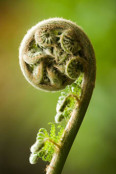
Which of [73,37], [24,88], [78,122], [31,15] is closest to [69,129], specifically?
[78,122]

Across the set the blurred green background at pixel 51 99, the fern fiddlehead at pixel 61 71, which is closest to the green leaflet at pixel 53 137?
the fern fiddlehead at pixel 61 71

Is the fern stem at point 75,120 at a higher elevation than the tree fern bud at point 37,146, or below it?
higher

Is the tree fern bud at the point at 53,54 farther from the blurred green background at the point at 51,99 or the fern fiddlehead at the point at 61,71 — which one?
the blurred green background at the point at 51,99

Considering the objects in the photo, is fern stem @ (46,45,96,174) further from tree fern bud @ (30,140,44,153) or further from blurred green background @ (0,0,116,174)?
blurred green background @ (0,0,116,174)

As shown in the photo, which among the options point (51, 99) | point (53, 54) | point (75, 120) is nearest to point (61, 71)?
point (53, 54)

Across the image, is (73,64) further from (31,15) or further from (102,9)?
(31,15)

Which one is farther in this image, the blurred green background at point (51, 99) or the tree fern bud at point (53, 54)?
the blurred green background at point (51, 99)

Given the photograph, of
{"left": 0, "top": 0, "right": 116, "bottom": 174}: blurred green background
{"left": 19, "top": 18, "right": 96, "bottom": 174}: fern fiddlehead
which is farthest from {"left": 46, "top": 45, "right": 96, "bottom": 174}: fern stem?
{"left": 0, "top": 0, "right": 116, "bottom": 174}: blurred green background
